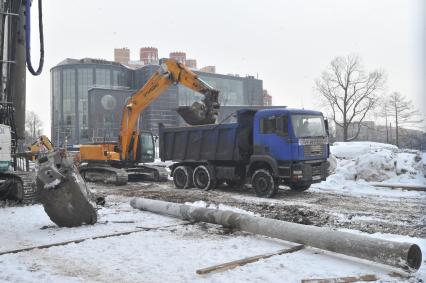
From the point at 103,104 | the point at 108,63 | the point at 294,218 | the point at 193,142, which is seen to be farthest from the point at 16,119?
the point at 108,63

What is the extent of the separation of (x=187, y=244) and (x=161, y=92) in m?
11.2

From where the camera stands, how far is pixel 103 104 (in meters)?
75.4

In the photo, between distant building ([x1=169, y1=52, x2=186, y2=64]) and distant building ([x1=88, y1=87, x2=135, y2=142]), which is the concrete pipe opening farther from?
distant building ([x1=169, y1=52, x2=186, y2=64])

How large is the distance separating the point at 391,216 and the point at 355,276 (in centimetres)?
484

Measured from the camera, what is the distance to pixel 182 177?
1659 cm

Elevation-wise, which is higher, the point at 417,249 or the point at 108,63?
the point at 108,63

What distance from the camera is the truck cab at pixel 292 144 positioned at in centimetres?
1323

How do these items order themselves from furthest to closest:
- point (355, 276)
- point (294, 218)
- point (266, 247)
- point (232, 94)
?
point (232, 94) < point (294, 218) < point (266, 247) < point (355, 276)

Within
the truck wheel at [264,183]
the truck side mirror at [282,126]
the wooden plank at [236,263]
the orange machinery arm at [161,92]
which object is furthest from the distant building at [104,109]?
the wooden plank at [236,263]

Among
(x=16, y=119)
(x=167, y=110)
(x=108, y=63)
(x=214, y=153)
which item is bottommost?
(x=214, y=153)

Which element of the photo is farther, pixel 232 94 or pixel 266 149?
pixel 232 94

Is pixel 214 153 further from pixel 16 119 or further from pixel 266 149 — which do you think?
pixel 16 119

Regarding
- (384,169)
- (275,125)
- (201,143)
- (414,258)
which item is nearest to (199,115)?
(201,143)

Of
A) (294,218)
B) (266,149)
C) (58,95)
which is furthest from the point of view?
(58,95)
